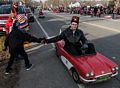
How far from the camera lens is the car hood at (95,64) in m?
6.56

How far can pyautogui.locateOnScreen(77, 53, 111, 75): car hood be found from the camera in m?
6.56

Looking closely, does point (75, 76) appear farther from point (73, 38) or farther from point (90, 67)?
point (73, 38)

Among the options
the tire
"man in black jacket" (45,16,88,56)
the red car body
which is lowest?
the tire

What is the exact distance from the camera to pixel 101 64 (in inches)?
270

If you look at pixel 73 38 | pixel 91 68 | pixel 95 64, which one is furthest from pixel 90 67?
pixel 73 38

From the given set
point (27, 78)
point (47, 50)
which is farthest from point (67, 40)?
point (47, 50)

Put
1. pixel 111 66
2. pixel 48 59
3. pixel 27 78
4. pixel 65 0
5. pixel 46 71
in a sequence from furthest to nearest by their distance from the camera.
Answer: pixel 65 0 < pixel 48 59 < pixel 46 71 < pixel 27 78 < pixel 111 66

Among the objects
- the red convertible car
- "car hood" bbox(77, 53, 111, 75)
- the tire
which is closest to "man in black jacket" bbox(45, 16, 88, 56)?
the red convertible car

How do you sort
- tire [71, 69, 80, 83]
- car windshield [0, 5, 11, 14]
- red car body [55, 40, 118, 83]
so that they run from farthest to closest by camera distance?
car windshield [0, 5, 11, 14] < tire [71, 69, 80, 83] < red car body [55, 40, 118, 83]

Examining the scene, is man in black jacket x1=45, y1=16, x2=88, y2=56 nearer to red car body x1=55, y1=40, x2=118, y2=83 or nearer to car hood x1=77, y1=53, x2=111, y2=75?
red car body x1=55, y1=40, x2=118, y2=83

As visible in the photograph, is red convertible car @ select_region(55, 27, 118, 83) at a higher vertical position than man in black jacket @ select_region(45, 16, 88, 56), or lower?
lower

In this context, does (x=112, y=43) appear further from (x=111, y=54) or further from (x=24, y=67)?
(x=24, y=67)

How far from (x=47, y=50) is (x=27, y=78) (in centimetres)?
392

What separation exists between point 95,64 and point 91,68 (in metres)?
0.26
